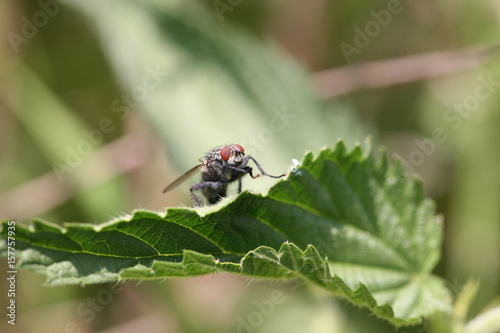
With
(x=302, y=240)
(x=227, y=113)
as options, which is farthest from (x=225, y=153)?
(x=227, y=113)

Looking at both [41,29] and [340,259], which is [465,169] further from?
[41,29]

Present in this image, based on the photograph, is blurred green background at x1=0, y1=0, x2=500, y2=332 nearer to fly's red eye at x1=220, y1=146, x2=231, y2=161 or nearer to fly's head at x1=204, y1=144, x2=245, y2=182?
fly's head at x1=204, y1=144, x2=245, y2=182

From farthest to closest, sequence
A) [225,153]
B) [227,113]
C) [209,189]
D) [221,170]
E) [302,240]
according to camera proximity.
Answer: [227,113], [209,189], [221,170], [225,153], [302,240]

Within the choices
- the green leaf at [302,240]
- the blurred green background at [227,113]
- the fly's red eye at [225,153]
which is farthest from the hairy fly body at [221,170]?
the blurred green background at [227,113]

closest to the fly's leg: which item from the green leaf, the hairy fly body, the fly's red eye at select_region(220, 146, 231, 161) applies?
the hairy fly body

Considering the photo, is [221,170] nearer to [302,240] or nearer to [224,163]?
[224,163]

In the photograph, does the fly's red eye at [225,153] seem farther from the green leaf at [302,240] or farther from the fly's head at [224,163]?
the green leaf at [302,240]
